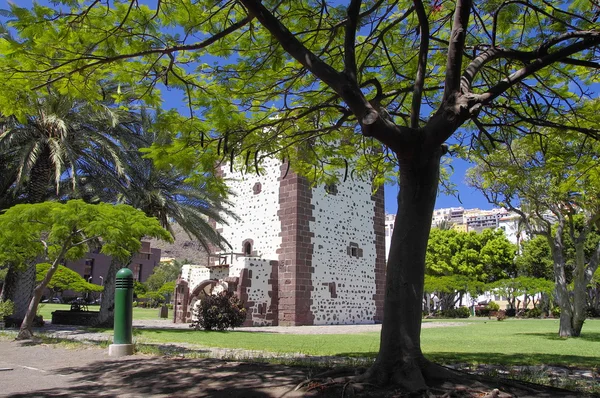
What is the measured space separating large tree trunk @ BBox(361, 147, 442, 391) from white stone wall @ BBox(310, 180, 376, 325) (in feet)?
59.2

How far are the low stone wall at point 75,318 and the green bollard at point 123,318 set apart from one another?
1092 cm

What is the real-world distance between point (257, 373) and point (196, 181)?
3.33m

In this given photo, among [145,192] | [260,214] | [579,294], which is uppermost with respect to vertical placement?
[260,214]

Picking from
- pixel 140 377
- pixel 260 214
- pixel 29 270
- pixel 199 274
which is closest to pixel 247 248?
pixel 260 214

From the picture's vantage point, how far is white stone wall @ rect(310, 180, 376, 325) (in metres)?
23.8

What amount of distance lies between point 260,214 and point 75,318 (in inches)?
352

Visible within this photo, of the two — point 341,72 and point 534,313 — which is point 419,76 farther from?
point 534,313

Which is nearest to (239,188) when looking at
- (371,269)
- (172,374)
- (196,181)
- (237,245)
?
(237,245)

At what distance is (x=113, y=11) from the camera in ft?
22.3

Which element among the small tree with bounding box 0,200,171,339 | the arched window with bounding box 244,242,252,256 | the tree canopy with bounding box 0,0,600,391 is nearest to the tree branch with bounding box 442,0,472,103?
the tree canopy with bounding box 0,0,600,391

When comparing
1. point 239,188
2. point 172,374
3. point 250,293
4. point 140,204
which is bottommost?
point 172,374

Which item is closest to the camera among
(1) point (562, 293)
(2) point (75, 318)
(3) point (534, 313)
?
(1) point (562, 293)

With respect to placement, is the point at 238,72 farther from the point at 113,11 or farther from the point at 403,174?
the point at 403,174

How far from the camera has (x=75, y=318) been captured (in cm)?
1922
